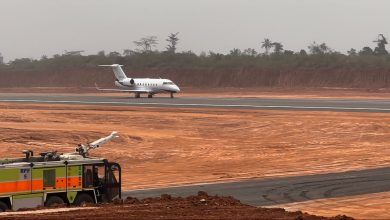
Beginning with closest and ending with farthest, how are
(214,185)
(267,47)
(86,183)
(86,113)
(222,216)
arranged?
(222,216)
(86,183)
(214,185)
(86,113)
(267,47)

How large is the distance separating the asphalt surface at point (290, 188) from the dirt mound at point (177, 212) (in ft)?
11.7

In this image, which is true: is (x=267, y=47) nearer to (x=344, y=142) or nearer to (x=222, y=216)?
(x=344, y=142)

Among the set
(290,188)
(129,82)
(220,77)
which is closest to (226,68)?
(220,77)

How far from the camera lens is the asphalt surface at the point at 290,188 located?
921 inches

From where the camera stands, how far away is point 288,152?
38.4m

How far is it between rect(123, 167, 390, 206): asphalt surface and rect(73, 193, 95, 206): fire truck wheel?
12.8 ft

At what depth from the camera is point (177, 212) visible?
17078 mm

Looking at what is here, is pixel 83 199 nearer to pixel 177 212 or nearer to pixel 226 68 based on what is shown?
pixel 177 212

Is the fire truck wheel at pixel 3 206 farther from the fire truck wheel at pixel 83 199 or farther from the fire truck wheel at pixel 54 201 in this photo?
the fire truck wheel at pixel 83 199

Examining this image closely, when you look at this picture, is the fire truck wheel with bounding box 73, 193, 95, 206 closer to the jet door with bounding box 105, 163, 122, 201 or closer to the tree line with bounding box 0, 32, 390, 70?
the jet door with bounding box 105, 163, 122, 201

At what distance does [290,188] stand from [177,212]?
9.16 metres

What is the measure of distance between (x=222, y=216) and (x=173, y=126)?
3355 centimetres

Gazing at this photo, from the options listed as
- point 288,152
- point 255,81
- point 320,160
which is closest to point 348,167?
point 320,160

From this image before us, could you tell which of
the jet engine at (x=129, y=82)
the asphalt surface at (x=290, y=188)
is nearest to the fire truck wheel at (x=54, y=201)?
the asphalt surface at (x=290, y=188)
